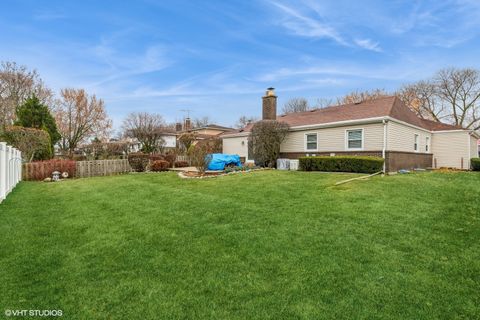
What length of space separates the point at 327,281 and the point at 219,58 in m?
16.3

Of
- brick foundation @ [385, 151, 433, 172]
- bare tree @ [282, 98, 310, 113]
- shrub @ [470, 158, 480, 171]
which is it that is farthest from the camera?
bare tree @ [282, 98, 310, 113]

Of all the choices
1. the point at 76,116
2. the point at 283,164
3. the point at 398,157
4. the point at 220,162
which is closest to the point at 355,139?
the point at 398,157

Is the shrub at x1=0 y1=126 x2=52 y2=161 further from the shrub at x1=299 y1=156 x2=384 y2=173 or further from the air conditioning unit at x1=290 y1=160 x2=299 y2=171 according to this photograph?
the shrub at x1=299 y1=156 x2=384 y2=173

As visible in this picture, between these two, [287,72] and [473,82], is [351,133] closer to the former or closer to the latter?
[287,72]

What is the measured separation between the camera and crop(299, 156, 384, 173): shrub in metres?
12.3

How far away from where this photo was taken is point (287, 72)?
21172 millimetres

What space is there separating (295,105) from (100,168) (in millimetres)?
36880

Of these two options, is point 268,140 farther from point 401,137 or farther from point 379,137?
point 401,137

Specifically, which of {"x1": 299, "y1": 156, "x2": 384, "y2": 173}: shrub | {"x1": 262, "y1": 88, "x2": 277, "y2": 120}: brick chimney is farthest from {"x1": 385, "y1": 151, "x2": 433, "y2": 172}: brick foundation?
{"x1": 262, "y1": 88, "x2": 277, "y2": 120}: brick chimney

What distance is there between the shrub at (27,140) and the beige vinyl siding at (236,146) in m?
13.0

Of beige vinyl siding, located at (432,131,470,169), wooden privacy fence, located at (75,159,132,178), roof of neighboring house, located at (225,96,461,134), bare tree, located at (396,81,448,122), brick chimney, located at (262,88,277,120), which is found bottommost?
wooden privacy fence, located at (75,159,132,178)

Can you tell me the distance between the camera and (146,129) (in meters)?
33.2

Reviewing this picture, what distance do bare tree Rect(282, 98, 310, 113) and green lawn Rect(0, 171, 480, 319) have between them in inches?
1600

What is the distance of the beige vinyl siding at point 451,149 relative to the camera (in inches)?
710
